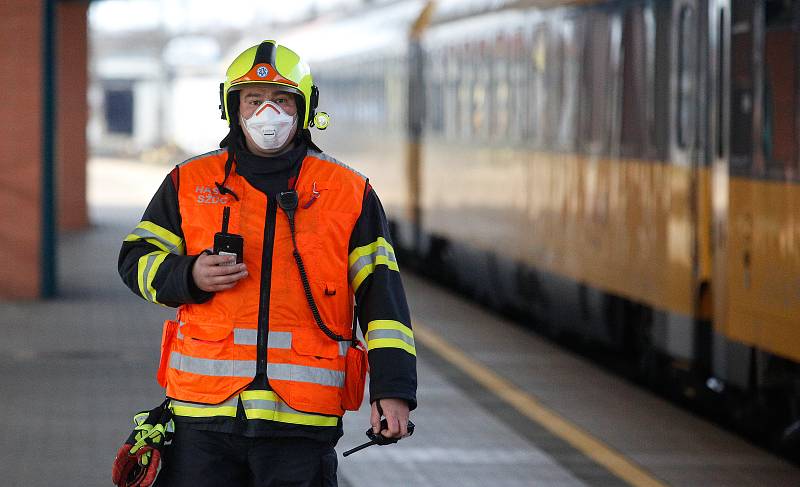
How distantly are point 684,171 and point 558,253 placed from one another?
3.09m

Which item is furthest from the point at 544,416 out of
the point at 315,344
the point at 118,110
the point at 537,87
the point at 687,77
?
the point at 118,110

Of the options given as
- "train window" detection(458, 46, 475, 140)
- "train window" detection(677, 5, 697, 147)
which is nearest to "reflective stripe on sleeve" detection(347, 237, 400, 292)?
"train window" detection(677, 5, 697, 147)

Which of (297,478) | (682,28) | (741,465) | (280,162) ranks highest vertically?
(682,28)

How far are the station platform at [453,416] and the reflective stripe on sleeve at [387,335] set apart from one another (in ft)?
10.8

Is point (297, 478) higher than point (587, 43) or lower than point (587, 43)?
lower

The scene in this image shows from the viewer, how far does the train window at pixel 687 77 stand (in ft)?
33.7

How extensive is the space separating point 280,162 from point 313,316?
43 cm

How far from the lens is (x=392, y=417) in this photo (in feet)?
15.4

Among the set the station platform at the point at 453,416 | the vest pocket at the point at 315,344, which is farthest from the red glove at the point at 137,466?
the station platform at the point at 453,416

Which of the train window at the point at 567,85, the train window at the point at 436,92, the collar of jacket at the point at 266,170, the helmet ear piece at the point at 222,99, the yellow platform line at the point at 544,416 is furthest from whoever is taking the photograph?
the train window at the point at 436,92

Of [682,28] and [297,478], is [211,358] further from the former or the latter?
[682,28]

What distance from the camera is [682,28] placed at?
→ 1052 centimetres

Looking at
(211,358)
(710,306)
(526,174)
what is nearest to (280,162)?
(211,358)

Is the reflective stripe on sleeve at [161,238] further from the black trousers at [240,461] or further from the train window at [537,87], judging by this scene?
the train window at [537,87]
